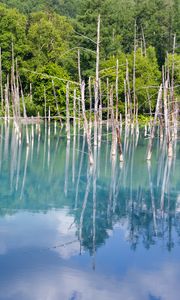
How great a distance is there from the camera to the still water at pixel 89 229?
7.81m

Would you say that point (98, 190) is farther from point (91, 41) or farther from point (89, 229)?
point (91, 41)

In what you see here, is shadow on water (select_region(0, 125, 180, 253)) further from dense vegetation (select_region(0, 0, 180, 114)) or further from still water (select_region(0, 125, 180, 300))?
dense vegetation (select_region(0, 0, 180, 114))

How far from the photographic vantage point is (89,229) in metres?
11.0

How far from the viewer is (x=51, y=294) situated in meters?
7.40

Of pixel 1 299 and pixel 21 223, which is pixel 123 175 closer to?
pixel 21 223

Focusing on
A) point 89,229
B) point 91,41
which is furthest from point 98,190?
point 91,41

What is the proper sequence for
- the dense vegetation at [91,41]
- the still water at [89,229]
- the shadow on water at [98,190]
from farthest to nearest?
the dense vegetation at [91,41]
the shadow on water at [98,190]
the still water at [89,229]

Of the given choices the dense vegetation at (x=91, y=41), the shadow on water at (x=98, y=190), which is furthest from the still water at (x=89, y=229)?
the dense vegetation at (x=91, y=41)

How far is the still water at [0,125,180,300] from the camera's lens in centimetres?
781

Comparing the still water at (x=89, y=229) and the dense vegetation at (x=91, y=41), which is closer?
the still water at (x=89, y=229)

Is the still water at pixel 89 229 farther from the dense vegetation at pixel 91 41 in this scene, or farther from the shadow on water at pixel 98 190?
the dense vegetation at pixel 91 41

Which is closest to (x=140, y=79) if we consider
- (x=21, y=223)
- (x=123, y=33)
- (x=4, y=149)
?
(x=123, y=33)

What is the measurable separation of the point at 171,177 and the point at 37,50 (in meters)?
36.1

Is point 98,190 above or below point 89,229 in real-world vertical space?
above
